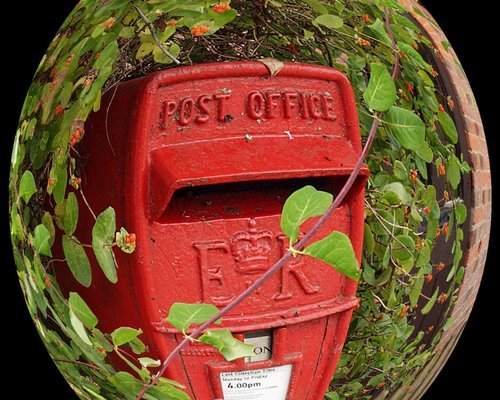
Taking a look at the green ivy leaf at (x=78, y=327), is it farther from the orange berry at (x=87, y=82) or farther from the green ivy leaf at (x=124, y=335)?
the orange berry at (x=87, y=82)

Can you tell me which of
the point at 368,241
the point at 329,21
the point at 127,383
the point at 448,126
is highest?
the point at 329,21

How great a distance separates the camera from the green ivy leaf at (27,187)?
264cm

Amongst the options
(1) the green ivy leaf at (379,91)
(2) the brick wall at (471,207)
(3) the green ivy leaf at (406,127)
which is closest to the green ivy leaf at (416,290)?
(2) the brick wall at (471,207)

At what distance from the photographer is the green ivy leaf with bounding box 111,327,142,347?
7.89ft

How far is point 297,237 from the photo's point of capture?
7.68ft

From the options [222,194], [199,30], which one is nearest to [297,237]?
[222,194]

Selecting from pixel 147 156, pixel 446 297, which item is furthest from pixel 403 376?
pixel 147 156

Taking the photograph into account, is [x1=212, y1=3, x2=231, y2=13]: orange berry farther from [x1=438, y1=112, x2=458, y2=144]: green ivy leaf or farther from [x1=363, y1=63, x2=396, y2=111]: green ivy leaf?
[x1=438, y1=112, x2=458, y2=144]: green ivy leaf

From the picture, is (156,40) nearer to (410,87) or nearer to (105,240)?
(105,240)

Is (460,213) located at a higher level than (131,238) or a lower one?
lower

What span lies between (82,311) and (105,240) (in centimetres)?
20

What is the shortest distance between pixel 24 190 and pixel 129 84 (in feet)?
1.40

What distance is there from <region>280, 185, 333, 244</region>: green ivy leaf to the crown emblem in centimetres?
14

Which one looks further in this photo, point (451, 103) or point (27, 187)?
point (451, 103)
